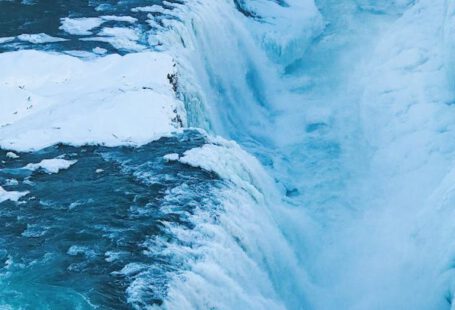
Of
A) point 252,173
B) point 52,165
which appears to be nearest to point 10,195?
point 52,165

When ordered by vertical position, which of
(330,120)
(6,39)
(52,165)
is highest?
(52,165)

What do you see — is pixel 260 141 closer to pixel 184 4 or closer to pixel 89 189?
pixel 184 4

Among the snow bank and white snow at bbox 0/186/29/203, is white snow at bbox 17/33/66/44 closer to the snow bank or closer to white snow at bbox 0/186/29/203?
the snow bank

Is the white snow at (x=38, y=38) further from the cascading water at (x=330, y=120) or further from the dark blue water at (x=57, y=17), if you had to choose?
the cascading water at (x=330, y=120)

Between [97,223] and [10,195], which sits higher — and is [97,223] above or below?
above

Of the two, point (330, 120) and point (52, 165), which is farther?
point (330, 120)

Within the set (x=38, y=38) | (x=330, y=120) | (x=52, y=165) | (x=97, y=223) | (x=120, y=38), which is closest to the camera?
(x=97, y=223)

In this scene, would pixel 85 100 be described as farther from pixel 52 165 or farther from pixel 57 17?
pixel 57 17

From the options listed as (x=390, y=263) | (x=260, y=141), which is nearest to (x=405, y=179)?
(x=390, y=263)
